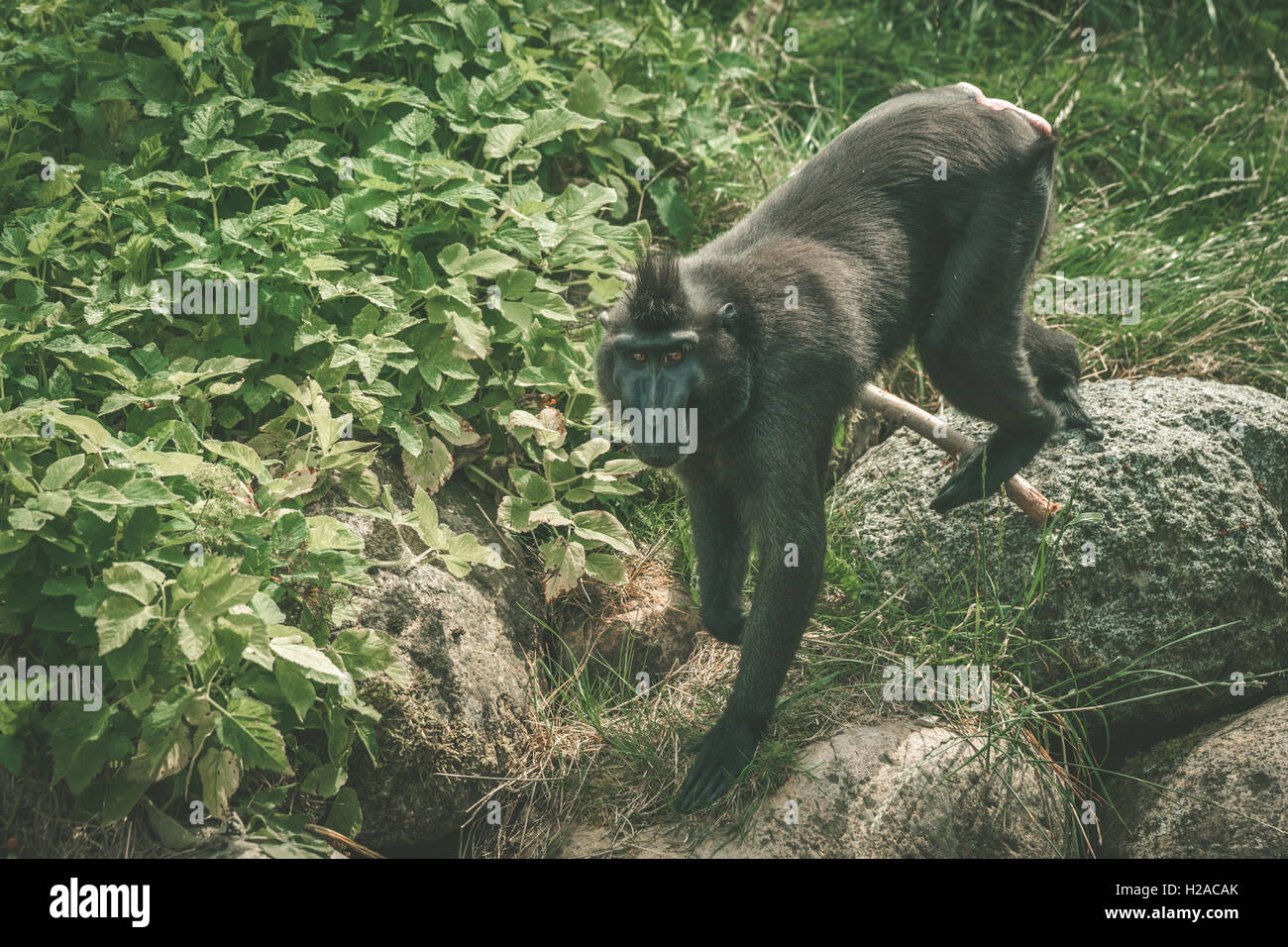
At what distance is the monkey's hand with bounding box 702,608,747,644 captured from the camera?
16.3 feet

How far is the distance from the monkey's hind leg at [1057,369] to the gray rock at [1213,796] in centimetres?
155

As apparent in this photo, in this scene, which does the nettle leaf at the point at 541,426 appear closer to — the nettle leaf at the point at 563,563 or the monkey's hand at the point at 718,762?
the nettle leaf at the point at 563,563

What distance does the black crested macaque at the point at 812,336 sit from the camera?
4.39 meters

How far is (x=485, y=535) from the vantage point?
521 centimetres

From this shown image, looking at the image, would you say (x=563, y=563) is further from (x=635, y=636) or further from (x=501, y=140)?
(x=501, y=140)

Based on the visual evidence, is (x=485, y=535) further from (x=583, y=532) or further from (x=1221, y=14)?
(x=1221, y=14)

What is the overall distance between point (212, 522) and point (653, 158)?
161 inches

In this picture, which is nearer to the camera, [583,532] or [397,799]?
[397,799]

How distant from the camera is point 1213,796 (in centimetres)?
454

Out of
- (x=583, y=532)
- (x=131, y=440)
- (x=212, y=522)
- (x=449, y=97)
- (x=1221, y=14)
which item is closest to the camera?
(x=212, y=522)

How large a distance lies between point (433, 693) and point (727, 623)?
133 cm

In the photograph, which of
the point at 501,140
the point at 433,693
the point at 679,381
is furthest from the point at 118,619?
the point at 501,140

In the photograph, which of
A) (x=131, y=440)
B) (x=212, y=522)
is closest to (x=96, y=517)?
(x=212, y=522)

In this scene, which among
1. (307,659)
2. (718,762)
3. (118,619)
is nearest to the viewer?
(118,619)
